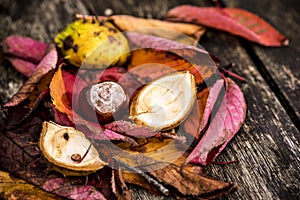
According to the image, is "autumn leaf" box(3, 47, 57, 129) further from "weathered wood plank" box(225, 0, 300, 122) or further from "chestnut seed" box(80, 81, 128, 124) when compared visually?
"weathered wood plank" box(225, 0, 300, 122)

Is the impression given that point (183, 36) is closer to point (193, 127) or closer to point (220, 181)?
point (193, 127)

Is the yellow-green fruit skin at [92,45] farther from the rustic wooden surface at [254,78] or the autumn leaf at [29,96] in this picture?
the rustic wooden surface at [254,78]

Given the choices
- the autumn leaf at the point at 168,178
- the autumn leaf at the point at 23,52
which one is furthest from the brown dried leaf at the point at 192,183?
the autumn leaf at the point at 23,52

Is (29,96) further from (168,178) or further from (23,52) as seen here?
(168,178)

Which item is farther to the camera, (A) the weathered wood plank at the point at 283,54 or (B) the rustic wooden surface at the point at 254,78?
(A) the weathered wood plank at the point at 283,54

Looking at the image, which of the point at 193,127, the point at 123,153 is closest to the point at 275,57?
the point at 193,127

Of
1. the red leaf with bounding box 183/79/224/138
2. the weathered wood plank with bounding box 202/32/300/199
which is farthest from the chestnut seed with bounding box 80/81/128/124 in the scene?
the weathered wood plank with bounding box 202/32/300/199
